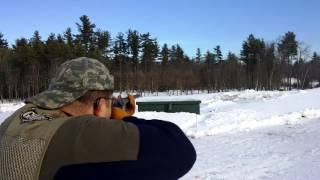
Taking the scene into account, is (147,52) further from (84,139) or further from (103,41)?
(84,139)

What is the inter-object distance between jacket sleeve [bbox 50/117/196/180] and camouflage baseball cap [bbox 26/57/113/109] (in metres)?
0.18

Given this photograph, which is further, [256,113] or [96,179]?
[256,113]

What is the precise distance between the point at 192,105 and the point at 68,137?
20214 millimetres

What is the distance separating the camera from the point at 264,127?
58.4ft

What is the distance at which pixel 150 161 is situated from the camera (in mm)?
1727

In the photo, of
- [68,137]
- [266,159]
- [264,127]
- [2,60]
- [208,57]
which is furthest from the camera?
[208,57]

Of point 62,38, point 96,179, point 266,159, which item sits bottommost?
point 266,159

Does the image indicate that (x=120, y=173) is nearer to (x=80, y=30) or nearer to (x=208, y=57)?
(x=80, y=30)

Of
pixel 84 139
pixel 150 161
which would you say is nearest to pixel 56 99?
pixel 84 139

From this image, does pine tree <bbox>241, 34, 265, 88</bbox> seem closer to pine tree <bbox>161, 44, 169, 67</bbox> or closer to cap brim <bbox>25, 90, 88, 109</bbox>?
pine tree <bbox>161, 44, 169, 67</bbox>

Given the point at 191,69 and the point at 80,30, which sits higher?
the point at 80,30

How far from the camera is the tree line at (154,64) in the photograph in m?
76.4

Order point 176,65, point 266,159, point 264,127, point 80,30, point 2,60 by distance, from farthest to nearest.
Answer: point 176,65 → point 80,30 → point 2,60 → point 264,127 → point 266,159

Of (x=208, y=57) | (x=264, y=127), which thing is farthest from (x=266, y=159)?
(x=208, y=57)
